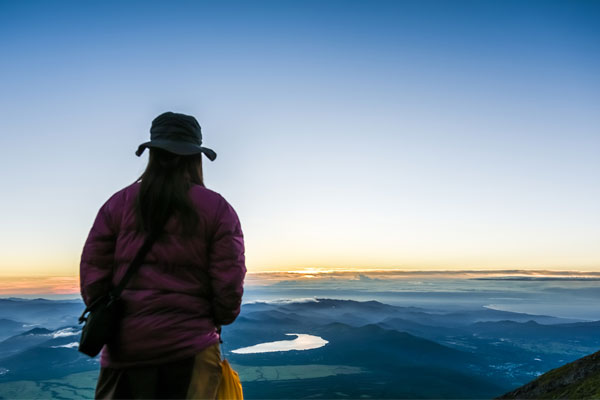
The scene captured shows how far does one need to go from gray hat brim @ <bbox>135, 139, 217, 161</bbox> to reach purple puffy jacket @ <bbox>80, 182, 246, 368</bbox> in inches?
11.3

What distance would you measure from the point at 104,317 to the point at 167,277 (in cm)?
48

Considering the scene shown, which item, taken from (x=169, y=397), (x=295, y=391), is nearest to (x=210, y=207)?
(x=169, y=397)

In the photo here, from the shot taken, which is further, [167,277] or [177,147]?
[177,147]

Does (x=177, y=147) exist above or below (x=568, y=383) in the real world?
above

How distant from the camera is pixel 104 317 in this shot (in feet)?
8.69

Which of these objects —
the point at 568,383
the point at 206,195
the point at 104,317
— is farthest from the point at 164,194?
the point at 568,383

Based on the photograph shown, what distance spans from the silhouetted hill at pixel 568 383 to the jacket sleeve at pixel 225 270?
4.03 meters

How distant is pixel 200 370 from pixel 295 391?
176 metres

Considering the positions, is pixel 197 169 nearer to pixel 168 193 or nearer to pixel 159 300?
pixel 168 193

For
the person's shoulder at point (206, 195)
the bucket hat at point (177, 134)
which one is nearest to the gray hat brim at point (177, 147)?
the bucket hat at point (177, 134)

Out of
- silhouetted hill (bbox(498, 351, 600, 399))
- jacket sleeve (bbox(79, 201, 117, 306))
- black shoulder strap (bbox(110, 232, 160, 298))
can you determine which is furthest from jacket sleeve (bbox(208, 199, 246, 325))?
silhouetted hill (bbox(498, 351, 600, 399))

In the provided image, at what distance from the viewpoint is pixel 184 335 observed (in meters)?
2.75

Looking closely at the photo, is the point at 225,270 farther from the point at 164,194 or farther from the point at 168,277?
the point at 164,194

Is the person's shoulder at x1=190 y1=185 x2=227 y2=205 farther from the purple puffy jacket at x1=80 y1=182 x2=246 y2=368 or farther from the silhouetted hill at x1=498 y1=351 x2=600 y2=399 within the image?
the silhouetted hill at x1=498 y1=351 x2=600 y2=399
